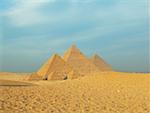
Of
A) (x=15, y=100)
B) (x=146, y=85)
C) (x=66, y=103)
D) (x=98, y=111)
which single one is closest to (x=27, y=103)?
(x=15, y=100)

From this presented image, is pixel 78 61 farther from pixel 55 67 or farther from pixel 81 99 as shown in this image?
pixel 81 99

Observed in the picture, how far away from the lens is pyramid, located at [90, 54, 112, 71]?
69.2m

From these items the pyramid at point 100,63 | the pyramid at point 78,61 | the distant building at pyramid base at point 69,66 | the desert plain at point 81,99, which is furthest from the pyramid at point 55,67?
the desert plain at point 81,99

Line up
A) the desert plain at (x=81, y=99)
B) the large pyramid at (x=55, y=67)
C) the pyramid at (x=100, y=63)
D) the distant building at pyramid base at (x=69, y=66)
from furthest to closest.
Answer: the pyramid at (x=100, y=63) < the large pyramid at (x=55, y=67) < the distant building at pyramid base at (x=69, y=66) < the desert plain at (x=81, y=99)

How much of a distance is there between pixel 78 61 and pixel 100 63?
1085cm

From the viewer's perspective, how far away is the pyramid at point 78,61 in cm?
6013

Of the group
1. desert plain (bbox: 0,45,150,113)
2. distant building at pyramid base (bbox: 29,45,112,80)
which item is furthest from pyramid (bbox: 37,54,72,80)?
desert plain (bbox: 0,45,150,113)

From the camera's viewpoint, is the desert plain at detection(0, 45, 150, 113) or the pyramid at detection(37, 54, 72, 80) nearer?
the desert plain at detection(0, 45, 150, 113)

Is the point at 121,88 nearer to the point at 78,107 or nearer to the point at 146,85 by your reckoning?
the point at 146,85

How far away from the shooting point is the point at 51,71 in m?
51.8

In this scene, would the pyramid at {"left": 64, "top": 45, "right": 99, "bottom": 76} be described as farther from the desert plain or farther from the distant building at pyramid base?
the desert plain

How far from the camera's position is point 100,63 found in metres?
70.1

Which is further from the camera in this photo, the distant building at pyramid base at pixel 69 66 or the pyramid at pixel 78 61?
the pyramid at pixel 78 61

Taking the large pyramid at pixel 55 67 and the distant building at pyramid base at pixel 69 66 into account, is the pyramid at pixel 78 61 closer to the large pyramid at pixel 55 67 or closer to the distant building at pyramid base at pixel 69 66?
the distant building at pyramid base at pixel 69 66
